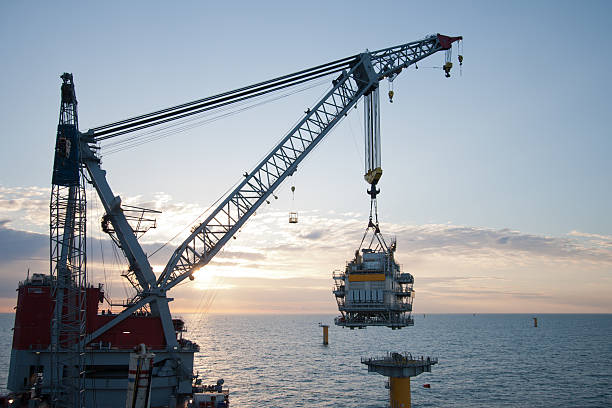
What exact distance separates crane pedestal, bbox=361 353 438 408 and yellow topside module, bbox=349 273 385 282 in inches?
408

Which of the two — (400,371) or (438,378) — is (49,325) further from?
(438,378)

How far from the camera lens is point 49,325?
48.0 metres

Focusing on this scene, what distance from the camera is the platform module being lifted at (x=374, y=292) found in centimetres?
4541

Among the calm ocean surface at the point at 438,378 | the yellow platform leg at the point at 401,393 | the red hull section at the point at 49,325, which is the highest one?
the red hull section at the point at 49,325

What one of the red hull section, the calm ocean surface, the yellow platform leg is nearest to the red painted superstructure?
the red hull section

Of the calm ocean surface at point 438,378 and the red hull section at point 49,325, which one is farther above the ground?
the red hull section at point 49,325

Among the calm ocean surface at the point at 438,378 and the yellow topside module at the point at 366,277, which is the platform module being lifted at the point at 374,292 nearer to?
the yellow topside module at the point at 366,277

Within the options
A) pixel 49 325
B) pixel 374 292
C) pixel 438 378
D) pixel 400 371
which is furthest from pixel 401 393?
pixel 438 378

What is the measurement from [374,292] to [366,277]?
60.5 inches

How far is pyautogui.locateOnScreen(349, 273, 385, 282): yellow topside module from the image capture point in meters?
45.5

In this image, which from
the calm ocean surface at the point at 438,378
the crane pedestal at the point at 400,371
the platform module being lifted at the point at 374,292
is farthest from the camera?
the calm ocean surface at the point at 438,378

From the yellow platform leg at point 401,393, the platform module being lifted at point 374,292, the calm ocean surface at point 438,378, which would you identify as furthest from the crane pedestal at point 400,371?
the calm ocean surface at point 438,378

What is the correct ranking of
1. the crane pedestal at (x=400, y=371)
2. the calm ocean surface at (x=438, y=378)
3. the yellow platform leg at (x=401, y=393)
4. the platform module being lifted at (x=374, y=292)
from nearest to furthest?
1. the platform module being lifted at (x=374, y=292)
2. the crane pedestal at (x=400, y=371)
3. the yellow platform leg at (x=401, y=393)
4. the calm ocean surface at (x=438, y=378)

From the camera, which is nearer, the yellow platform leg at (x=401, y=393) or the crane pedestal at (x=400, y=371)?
the crane pedestal at (x=400, y=371)
